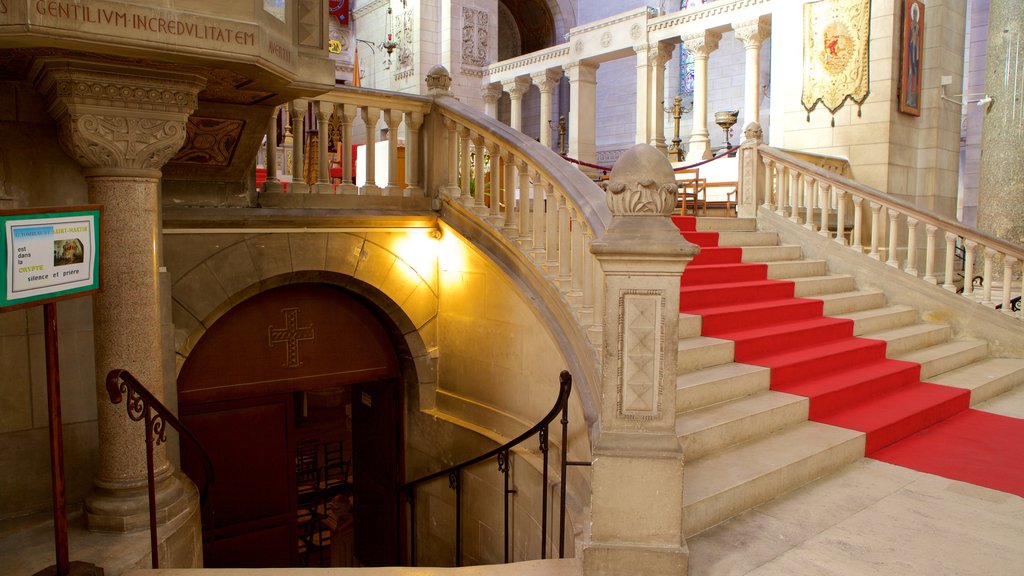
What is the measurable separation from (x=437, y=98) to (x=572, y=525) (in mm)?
3378

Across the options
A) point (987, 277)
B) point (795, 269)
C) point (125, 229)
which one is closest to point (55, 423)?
point (125, 229)

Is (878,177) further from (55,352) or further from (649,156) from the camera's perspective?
(55,352)

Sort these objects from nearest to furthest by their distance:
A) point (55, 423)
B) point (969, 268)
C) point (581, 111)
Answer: point (55, 423)
point (969, 268)
point (581, 111)

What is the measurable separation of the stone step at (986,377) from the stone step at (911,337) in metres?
0.31

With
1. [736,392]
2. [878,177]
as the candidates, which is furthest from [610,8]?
[736,392]

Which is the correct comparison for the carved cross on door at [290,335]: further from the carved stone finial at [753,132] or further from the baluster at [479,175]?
the carved stone finial at [753,132]

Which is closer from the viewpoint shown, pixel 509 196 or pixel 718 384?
pixel 718 384

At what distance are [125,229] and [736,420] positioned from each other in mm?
3283

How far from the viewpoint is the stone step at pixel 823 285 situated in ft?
20.1

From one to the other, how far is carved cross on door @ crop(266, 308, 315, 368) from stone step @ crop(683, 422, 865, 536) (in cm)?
328

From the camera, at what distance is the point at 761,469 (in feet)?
11.9

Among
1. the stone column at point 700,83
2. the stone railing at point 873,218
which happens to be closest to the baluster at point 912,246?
the stone railing at point 873,218

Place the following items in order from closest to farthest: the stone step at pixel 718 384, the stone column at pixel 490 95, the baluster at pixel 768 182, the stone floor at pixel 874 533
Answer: the stone floor at pixel 874 533 < the stone step at pixel 718 384 < the baluster at pixel 768 182 < the stone column at pixel 490 95

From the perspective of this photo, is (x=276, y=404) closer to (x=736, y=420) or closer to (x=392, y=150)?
(x=392, y=150)
